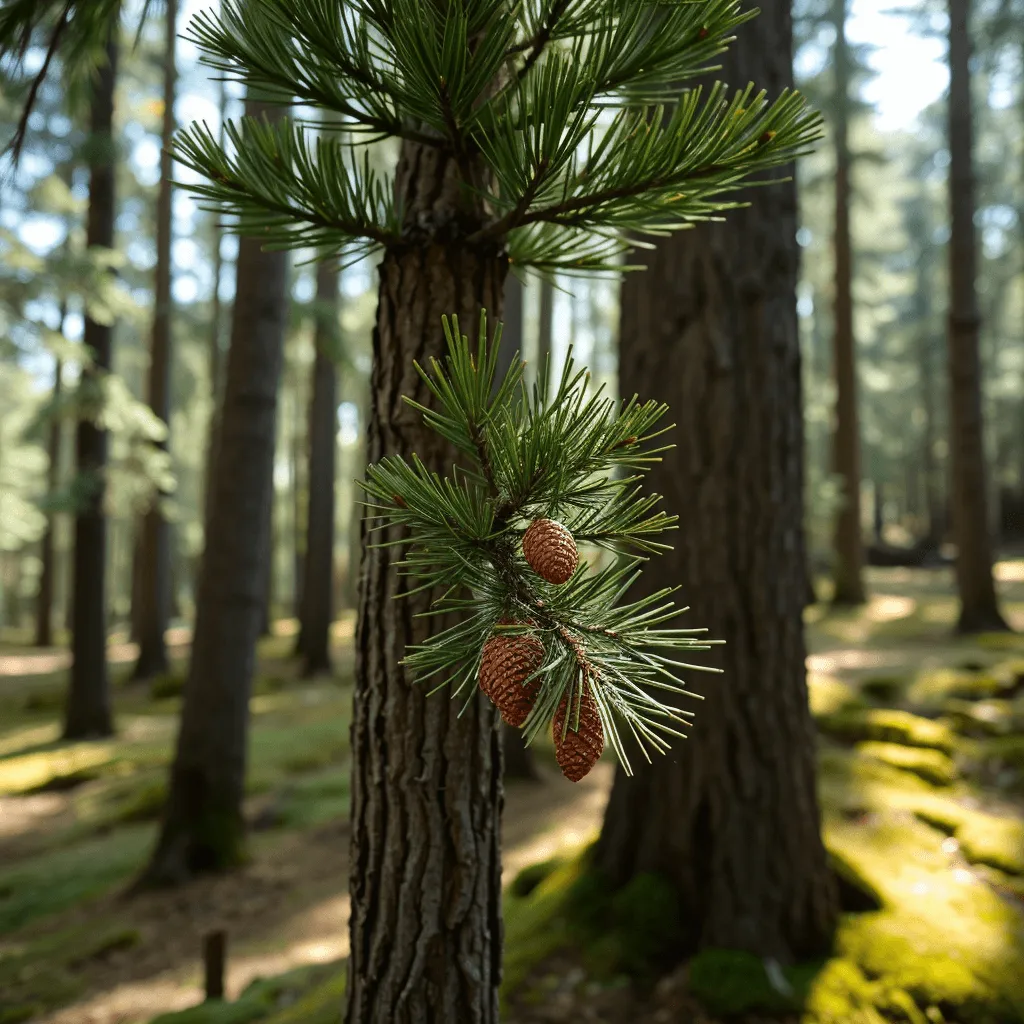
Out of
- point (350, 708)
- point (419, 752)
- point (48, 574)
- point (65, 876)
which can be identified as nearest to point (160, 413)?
point (350, 708)

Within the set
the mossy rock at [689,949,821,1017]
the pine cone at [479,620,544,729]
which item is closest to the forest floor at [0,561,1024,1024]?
the mossy rock at [689,949,821,1017]

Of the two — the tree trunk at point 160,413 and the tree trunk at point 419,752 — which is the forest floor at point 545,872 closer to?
the tree trunk at point 419,752

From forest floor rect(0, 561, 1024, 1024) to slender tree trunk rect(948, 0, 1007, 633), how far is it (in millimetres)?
762

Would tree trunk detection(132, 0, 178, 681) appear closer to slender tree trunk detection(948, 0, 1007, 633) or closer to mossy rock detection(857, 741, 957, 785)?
mossy rock detection(857, 741, 957, 785)

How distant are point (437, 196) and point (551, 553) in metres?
0.88

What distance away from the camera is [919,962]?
9.11ft

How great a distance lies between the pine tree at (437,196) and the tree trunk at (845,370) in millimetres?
12648

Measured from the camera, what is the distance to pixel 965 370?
9.90m

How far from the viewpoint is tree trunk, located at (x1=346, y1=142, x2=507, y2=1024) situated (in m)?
1.46

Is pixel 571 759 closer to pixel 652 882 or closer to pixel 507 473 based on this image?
pixel 507 473

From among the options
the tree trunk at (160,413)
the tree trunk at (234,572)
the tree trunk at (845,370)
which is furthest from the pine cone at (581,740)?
the tree trunk at (845,370)

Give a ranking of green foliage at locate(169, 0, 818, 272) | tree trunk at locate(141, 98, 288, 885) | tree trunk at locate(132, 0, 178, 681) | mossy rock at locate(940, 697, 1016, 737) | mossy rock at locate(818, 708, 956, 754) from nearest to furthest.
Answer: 1. green foliage at locate(169, 0, 818, 272)
2. tree trunk at locate(141, 98, 288, 885)
3. mossy rock at locate(818, 708, 956, 754)
4. mossy rock at locate(940, 697, 1016, 737)
5. tree trunk at locate(132, 0, 178, 681)

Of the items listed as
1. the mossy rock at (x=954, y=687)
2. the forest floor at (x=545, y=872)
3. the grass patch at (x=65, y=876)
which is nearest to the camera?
the forest floor at (x=545, y=872)

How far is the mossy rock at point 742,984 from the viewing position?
2.66m
